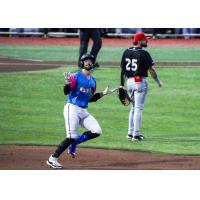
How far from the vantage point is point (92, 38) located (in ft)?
41.1

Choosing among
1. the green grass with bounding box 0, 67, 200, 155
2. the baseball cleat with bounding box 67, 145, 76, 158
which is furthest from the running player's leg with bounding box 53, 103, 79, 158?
the green grass with bounding box 0, 67, 200, 155

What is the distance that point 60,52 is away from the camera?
1371 cm

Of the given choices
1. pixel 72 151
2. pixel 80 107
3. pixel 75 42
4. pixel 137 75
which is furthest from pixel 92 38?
pixel 72 151

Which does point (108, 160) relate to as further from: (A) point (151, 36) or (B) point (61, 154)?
(A) point (151, 36)

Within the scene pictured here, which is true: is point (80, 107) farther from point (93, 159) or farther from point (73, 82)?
point (93, 159)

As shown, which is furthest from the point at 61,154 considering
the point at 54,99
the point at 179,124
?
the point at 179,124

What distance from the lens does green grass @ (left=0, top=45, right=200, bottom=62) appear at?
512 inches

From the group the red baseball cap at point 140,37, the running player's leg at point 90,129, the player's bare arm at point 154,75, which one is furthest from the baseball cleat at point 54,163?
the red baseball cap at point 140,37

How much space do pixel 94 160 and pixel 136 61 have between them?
170 cm

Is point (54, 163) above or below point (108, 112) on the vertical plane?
below

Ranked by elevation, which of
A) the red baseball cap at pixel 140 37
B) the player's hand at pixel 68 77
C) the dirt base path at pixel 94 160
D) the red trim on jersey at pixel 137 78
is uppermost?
the red baseball cap at pixel 140 37

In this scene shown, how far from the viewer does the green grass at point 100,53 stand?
1301cm

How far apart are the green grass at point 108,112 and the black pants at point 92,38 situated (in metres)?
0.36

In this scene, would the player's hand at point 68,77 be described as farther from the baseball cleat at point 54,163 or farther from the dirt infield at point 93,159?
the dirt infield at point 93,159
